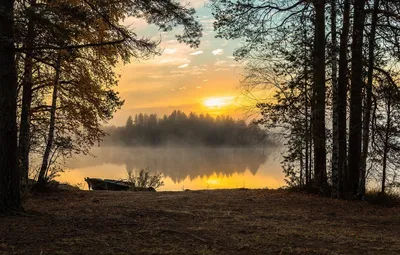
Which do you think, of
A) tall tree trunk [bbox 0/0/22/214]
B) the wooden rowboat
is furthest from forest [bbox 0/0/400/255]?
the wooden rowboat

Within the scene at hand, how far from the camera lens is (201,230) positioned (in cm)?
562

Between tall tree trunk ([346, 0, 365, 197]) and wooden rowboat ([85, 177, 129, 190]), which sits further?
wooden rowboat ([85, 177, 129, 190])

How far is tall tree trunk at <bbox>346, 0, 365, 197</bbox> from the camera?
9.65 meters

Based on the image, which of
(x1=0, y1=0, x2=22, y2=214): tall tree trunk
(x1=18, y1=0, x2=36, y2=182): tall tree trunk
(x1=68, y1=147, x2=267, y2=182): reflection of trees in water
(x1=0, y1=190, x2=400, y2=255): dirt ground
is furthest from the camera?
(x1=68, y1=147, x2=267, y2=182): reflection of trees in water

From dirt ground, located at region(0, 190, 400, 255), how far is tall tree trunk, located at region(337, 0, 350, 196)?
87.1 inches

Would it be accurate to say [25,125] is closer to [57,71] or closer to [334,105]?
[57,71]

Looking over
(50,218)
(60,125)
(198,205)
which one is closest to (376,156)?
(198,205)

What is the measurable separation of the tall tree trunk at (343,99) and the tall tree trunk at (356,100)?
0.25m

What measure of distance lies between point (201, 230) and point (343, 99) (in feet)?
22.0

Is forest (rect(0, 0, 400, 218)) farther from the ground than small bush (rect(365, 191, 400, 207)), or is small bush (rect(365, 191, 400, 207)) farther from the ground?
forest (rect(0, 0, 400, 218))

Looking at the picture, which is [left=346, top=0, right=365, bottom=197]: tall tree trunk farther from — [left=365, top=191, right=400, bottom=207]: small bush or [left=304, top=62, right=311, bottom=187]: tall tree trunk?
[left=304, top=62, right=311, bottom=187]: tall tree trunk

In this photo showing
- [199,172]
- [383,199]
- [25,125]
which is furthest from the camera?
[199,172]

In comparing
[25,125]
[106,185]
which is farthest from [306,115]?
[106,185]

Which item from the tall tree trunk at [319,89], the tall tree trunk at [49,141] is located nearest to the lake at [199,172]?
the tall tree trunk at [49,141]
